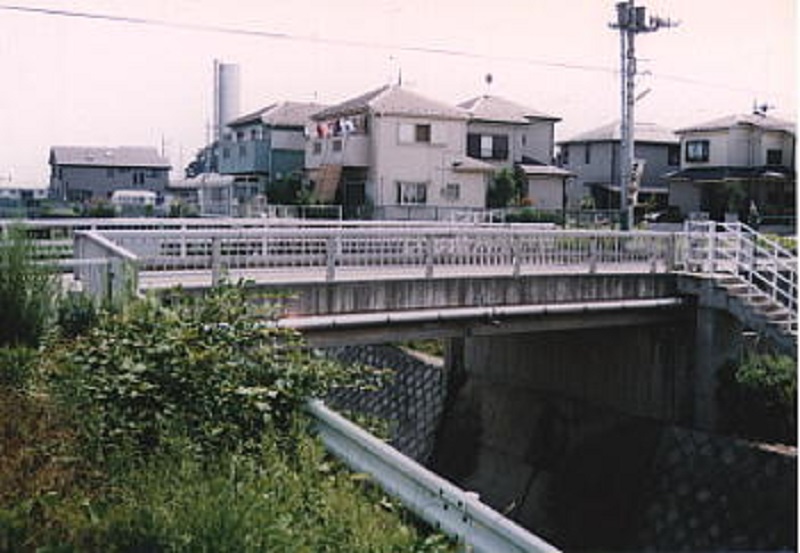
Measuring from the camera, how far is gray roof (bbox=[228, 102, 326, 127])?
4734cm

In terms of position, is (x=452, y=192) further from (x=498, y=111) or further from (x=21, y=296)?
(x=21, y=296)

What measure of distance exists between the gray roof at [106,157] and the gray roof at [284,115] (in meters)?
14.1

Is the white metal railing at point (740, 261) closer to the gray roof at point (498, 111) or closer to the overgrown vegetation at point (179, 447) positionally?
the overgrown vegetation at point (179, 447)

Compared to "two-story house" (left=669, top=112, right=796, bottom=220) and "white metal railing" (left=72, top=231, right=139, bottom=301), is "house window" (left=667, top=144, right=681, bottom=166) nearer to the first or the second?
"two-story house" (left=669, top=112, right=796, bottom=220)

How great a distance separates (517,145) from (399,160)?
29.5 feet

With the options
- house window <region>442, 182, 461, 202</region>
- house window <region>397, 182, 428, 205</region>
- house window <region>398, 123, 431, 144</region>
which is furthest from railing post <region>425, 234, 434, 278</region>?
house window <region>442, 182, 461, 202</region>

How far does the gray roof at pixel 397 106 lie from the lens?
39438 millimetres

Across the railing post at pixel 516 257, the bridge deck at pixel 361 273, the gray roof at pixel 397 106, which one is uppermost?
the gray roof at pixel 397 106

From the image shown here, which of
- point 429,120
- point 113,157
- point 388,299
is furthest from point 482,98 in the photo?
point 388,299

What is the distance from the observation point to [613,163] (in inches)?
1919

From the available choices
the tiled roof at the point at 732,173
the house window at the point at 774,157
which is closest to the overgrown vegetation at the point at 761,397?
the tiled roof at the point at 732,173

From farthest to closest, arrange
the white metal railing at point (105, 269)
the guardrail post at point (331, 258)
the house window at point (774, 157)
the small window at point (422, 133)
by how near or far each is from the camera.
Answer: the house window at point (774, 157) < the small window at point (422, 133) < the guardrail post at point (331, 258) < the white metal railing at point (105, 269)

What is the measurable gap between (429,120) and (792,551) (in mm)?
29936

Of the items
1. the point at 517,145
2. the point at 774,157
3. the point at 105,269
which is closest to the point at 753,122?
the point at 774,157
